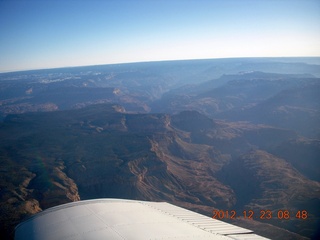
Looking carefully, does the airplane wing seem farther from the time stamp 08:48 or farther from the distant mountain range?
the time stamp 08:48

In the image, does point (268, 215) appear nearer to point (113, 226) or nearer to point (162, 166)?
point (162, 166)

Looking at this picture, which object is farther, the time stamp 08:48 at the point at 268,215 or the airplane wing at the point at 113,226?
the time stamp 08:48 at the point at 268,215

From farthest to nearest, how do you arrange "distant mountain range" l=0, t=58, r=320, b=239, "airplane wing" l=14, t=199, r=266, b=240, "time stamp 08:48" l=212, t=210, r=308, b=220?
"distant mountain range" l=0, t=58, r=320, b=239
"time stamp 08:48" l=212, t=210, r=308, b=220
"airplane wing" l=14, t=199, r=266, b=240

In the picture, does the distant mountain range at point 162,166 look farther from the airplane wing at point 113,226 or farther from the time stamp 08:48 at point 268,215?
the airplane wing at point 113,226

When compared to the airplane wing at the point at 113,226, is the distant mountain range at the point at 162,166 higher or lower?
lower

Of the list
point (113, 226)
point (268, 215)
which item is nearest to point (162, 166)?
point (268, 215)

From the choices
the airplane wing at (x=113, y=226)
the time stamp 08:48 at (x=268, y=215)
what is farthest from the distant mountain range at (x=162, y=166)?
the airplane wing at (x=113, y=226)

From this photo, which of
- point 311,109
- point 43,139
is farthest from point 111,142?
point 311,109

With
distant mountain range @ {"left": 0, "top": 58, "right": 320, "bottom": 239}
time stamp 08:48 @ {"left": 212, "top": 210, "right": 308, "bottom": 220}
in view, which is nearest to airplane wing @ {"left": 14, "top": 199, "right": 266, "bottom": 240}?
distant mountain range @ {"left": 0, "top": 58, "right": 320, "bottom": 239}
